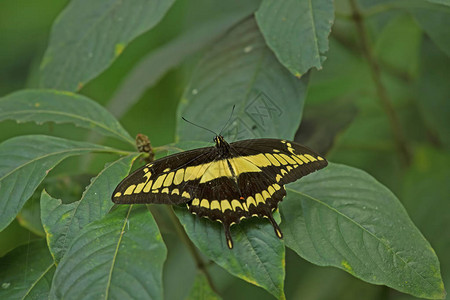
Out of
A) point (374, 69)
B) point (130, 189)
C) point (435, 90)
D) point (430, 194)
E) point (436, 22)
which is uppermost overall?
point (130, 189)

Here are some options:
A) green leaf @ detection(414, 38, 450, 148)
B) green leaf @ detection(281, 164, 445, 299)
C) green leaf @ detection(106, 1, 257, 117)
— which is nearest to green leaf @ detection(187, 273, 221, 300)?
green leaf @ detection(281, 164, 445, 299)

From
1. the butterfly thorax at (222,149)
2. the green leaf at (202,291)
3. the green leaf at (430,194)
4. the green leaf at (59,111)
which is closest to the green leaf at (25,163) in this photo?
the green leaf at (59,111)

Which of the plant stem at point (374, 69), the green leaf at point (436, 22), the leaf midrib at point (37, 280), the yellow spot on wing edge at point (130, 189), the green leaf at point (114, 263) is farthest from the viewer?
the plant stem at point (374, 69)

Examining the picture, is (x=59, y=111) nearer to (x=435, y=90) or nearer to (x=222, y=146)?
(x=222, y=146)

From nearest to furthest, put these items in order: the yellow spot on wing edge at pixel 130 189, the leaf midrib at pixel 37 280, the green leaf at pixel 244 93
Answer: the yellow spot on wing edge at pixel 130 189 → the leaf midrib at pixel 37 280 → the green leaf at pixel 244 93

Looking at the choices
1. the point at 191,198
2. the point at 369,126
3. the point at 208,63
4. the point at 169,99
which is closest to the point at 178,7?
the point at 169,99

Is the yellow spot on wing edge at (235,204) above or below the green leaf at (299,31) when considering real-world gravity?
below

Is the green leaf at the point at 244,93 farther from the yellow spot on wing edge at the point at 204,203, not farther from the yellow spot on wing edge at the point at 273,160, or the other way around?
the yellow spot on wing edge at the point at 204,203

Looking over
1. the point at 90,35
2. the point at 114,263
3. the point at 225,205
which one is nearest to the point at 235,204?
the point at 225,205
